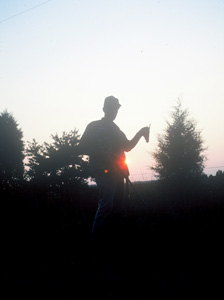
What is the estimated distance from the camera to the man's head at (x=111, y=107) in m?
3.11

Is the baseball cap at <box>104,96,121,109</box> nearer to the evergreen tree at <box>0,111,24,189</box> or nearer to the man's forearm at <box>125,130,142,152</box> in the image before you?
the man's forearm at <box>125,130,142,152</box>

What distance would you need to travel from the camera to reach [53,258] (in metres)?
2.28

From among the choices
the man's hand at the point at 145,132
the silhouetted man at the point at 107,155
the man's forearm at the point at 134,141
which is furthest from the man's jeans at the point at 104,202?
the man's hand at the point at 145,132

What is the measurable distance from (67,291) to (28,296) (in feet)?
0.95

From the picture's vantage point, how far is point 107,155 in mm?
2816

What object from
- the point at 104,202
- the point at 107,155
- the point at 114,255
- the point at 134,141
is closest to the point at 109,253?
the point at 114,255

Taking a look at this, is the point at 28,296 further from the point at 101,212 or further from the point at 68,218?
the point at 68,218

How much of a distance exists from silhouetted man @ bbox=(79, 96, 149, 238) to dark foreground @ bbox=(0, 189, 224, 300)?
40 cm

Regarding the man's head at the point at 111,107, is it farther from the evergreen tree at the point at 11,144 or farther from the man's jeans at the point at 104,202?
the evergreen tree at the point at 11,144

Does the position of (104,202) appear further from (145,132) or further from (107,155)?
(145,132)

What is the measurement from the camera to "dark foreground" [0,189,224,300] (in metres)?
1.62

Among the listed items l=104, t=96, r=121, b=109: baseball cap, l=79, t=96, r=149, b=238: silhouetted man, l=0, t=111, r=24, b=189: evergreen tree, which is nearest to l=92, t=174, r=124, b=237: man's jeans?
l=79, t=96, r=149, b=238: silhouetted man

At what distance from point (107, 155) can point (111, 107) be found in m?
0.80

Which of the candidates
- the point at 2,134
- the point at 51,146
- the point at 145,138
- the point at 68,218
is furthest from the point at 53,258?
the point at 2,134
